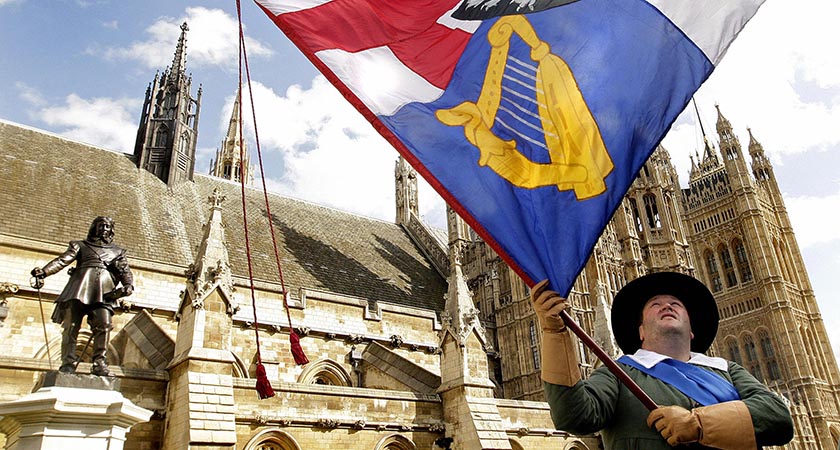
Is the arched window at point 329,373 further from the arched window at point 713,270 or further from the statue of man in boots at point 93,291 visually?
the arched window at point 713,270

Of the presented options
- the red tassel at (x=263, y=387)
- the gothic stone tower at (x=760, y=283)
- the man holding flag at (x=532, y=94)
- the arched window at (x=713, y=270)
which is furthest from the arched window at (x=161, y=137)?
the arched window at (x=713, y=270)

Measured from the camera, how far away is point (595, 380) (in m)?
3.08

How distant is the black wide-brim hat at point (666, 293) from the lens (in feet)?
11.3

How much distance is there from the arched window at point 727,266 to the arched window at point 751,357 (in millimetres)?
6996

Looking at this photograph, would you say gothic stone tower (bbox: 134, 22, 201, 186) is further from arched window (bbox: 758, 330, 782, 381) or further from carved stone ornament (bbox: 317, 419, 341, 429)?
arched window (bbox: 758, 330, 782, 381)

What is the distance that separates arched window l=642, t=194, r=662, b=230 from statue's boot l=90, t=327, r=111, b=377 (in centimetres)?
3355

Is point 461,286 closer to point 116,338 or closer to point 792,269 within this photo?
point 116,338

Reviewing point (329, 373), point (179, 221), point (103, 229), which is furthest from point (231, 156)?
point (103, 229)

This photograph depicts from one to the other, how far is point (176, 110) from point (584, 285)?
18659mm

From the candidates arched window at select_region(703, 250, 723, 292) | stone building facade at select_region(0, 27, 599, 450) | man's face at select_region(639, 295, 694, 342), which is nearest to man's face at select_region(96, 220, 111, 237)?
stone building facade at select_region(0, 27, 599, 450)

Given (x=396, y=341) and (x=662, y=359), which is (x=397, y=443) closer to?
(x=396, y=341)

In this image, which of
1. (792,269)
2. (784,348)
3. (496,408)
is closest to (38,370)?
(496,408)

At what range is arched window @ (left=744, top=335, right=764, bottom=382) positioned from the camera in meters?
58.2

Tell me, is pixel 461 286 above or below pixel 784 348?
below
